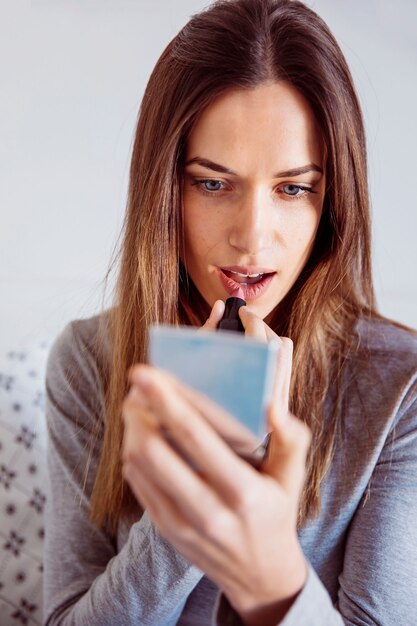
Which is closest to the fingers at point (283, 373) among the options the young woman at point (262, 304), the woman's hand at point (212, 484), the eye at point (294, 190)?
the young woman at point (262, 304)

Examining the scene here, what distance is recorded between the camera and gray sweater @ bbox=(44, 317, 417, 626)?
2.79 ft

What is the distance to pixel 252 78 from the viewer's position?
856 millimetres

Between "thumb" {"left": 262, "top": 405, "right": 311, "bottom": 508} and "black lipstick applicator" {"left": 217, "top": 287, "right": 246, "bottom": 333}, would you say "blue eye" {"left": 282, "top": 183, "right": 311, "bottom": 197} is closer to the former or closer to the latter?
"black lipstick applicator" {"left": 217, "top": 287, "right": 246, "bottom": 333}

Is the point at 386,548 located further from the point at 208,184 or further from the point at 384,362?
the point at 208,184

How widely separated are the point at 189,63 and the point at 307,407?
461 millimetres

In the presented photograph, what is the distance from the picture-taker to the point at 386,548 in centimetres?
86

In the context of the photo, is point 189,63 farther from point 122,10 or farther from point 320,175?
point 122,10

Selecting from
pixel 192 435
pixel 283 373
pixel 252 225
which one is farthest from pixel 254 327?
pixel 192 435

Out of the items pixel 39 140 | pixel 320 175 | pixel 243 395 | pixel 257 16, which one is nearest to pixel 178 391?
pixel 243 395

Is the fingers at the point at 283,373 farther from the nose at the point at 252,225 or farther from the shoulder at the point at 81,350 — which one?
the shoulder at the point at 81,350

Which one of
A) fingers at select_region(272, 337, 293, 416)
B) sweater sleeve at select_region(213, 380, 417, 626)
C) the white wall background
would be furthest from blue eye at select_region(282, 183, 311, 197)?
the white wall background

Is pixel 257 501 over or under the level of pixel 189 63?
under

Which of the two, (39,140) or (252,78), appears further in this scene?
(39,140)

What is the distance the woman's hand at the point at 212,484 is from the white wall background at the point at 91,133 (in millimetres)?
923
